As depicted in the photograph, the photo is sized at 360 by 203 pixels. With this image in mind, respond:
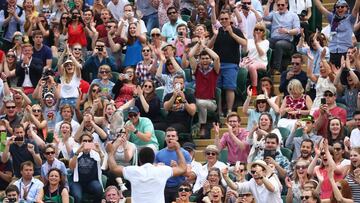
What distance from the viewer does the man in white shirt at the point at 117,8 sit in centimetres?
3158

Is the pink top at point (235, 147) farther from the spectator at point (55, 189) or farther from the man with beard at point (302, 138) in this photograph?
the spectator at point (55, 189)

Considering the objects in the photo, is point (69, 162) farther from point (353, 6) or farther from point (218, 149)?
point (353, 6)

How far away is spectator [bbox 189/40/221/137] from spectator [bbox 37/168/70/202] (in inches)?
115

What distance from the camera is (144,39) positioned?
97.2 feet

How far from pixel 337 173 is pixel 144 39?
20.9ft

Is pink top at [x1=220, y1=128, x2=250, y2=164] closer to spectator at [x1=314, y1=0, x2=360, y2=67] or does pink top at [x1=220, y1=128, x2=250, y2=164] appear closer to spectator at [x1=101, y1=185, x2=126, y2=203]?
spectator at [x1=101, y1=185, x2=126, y2=203]

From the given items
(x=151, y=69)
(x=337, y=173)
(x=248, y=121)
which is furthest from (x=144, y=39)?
(x=337, y=173)

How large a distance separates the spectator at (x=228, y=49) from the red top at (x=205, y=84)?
25 centimetres

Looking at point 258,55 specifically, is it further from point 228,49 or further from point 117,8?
point 117,8

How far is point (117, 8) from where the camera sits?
31.7 metres

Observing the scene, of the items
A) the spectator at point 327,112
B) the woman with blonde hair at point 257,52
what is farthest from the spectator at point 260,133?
the woman with blonde hair at point 257,52

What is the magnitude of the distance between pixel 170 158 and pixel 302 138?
1.98m

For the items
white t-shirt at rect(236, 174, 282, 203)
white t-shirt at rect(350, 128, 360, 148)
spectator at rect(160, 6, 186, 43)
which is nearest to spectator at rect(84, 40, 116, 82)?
spectator at rect(160, 6, 186, 43)

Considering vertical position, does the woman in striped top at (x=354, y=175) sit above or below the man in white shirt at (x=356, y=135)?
below
